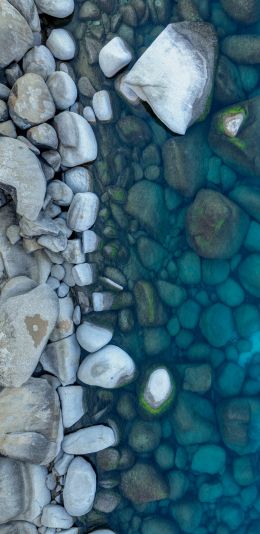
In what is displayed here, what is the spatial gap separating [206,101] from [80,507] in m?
2.26

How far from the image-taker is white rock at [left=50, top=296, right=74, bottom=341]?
8.86 ft

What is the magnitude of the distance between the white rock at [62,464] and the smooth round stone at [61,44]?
6.96 ft

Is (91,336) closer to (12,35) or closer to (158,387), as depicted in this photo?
(158,387)

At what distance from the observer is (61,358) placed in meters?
2.71

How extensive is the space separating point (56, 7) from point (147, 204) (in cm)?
112

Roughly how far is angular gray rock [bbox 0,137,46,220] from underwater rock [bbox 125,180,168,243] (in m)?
0.56

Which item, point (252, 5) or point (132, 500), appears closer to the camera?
point (252, 5)

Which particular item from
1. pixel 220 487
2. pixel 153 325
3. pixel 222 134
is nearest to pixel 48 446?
pixel 153 325

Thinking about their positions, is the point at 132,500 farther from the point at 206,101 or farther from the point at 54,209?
the point at 206,101

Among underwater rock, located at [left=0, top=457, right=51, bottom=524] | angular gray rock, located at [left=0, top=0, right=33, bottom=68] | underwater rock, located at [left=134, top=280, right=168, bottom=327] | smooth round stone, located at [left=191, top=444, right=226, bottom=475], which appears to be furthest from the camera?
smooth round stone, located at [left=191, top=444, right=226, bottom=475]

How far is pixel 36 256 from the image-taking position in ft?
8.68

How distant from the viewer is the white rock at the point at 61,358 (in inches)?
107

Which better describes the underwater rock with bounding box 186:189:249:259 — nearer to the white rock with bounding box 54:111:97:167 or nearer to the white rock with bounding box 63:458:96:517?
the white rock with bounding box 54:111:97:167

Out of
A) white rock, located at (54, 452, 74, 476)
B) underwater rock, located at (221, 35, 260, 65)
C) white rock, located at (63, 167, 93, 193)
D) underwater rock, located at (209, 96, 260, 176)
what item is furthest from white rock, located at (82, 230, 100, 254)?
underwater rock, located at (221, 35, 260, 65)
